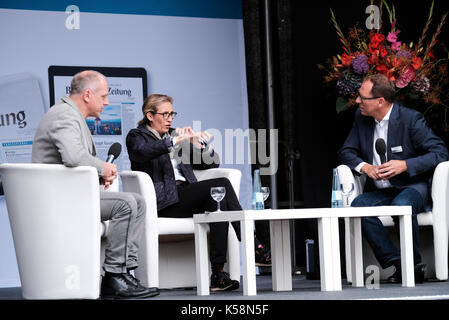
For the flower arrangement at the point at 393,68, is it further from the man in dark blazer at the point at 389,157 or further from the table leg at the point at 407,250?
the table leg at the point at 407,250

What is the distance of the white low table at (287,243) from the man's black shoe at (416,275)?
0.73 ft

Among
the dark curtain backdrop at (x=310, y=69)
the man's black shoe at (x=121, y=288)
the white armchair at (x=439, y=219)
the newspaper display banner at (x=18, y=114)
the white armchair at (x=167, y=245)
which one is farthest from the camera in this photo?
the dark curtain backdrop at (x=310, y=69)

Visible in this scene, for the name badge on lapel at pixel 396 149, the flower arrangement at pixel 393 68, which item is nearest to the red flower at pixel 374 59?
the flower arrangement at pixel 393 68

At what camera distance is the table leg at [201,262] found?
4.35m

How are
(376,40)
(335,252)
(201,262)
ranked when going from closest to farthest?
(335,252) → (201,262) → (376,40)

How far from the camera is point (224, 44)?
6574 mm

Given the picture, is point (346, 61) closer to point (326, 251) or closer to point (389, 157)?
point (389, 157)

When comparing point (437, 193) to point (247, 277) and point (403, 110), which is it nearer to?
point (403, 110)

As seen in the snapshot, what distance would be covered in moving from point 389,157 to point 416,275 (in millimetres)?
803

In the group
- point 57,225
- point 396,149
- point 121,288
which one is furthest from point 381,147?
point 57,225

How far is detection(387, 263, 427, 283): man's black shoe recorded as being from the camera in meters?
4.72

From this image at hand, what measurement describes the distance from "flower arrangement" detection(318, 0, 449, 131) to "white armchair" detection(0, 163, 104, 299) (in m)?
2.29

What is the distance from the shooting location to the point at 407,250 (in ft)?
14.4
